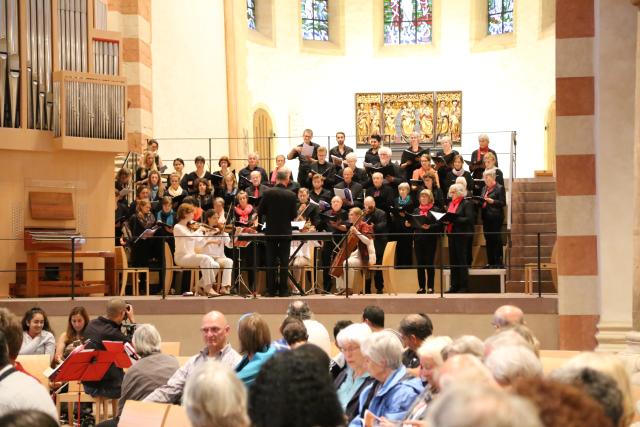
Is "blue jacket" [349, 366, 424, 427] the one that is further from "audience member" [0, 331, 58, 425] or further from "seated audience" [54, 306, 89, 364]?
"seated audience" [54, 306, 89, 364]

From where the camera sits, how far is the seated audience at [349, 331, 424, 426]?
551cm

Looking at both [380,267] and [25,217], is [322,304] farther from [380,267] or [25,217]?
[25,217]

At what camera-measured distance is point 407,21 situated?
28.2 metres

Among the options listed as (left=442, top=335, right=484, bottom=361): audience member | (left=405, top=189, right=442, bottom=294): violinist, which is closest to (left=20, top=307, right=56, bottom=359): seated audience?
(left=405, top=189, right=442, bottom=294): violinist

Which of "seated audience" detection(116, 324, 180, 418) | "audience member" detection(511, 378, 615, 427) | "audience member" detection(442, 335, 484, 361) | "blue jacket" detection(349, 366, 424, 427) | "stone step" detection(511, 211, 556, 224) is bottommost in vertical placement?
"seated audience" detection(116, 324, 180, 418)

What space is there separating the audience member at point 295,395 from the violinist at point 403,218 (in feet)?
34.6

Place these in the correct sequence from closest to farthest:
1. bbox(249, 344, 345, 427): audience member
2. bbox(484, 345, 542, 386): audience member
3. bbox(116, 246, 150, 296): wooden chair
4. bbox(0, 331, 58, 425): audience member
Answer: bbox(249, 344, 345, 427): audience member → bbox(484, 345, 542, 386): audience member → bbox(0, 331, 58, 425): audience member → bbox(116, 246, 150, 296): wooden chair

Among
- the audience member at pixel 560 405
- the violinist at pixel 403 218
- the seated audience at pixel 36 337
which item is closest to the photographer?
the audience member at pixel 560 405

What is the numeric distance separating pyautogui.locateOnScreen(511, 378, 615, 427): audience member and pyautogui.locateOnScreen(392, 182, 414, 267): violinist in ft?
36.9

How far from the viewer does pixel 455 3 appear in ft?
90.3

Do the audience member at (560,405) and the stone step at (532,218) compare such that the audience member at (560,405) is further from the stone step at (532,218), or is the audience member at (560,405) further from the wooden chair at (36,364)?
the stone step at (532,218)

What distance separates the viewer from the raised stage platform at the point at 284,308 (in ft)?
40.5

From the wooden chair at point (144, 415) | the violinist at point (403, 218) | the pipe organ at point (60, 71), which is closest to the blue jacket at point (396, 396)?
the wooden chair at point (144, 415)

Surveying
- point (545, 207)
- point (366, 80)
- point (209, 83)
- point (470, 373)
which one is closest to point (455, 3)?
point (366, 80)
